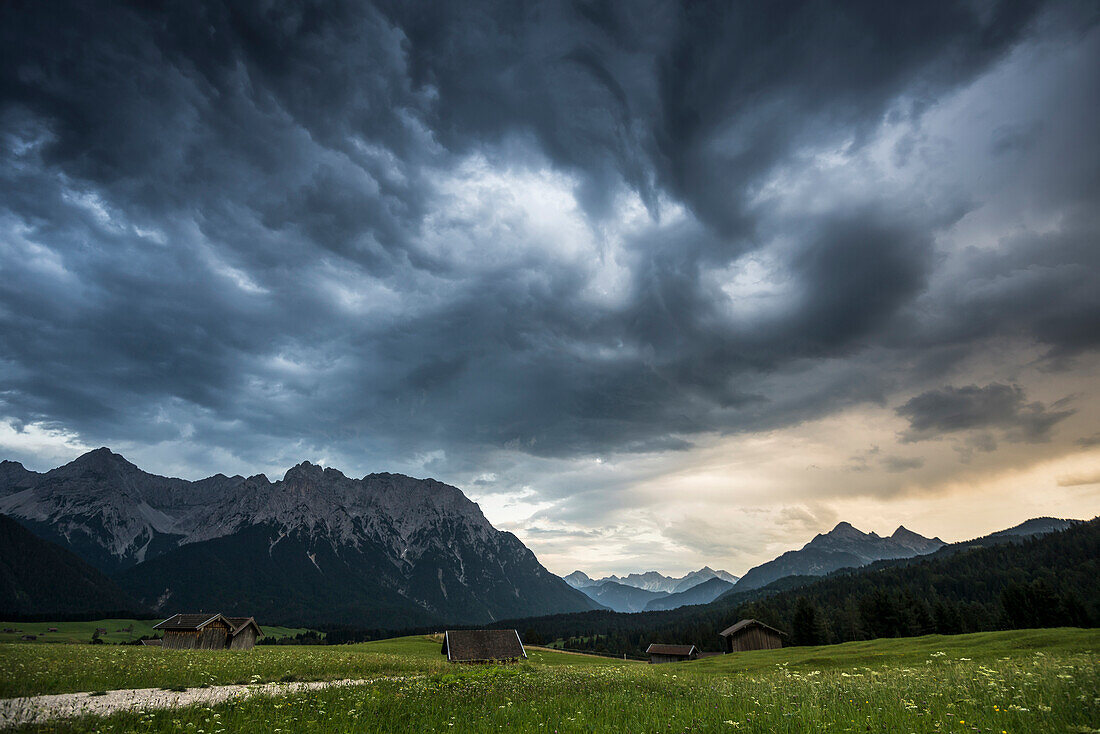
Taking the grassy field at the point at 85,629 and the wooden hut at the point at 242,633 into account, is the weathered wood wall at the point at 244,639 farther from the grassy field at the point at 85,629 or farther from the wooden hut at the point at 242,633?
the grassy field at the point at 85,629

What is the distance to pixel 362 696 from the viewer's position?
57.1 ft

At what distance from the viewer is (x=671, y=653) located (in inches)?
4043

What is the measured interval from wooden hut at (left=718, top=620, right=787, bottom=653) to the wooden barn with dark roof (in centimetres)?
8224

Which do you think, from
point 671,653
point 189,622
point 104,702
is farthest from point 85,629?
point 104,702

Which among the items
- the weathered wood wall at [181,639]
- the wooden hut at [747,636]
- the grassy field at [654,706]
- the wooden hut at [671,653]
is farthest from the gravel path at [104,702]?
the wooden hut at [671,653]

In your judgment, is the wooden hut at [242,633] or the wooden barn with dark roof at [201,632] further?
the wooden hut at [242,633]

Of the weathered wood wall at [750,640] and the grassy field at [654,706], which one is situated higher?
the grassy field at [654,706]

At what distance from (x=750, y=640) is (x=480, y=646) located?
177ft

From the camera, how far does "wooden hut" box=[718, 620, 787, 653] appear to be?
280 ft

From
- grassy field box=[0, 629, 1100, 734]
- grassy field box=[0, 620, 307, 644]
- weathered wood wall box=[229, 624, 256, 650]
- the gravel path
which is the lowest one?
grassy field box=[0, 620, 307, 644]

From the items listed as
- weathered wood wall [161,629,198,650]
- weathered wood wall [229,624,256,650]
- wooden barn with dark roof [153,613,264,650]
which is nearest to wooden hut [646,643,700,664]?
weathered wood wall [229,624,256,650]

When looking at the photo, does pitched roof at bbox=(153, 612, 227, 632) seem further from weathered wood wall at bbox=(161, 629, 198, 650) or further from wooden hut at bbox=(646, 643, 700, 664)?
wooden hut at bbox=(646, 643, 700, 664)

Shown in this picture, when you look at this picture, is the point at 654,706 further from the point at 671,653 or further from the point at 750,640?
the point at 671,653

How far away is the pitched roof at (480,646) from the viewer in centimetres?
5787
